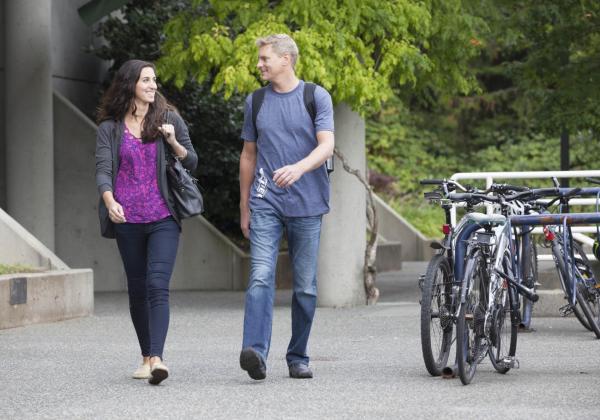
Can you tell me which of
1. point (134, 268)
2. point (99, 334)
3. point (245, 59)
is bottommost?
point (99, 334)

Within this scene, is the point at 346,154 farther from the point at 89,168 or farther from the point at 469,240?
the point at 469,240

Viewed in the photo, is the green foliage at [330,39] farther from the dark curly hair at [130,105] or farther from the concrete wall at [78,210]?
the dark curly hair at [130,105]

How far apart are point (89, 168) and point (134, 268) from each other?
30.1 ft

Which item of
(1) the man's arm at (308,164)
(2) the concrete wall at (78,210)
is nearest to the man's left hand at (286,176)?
(1) the man's arm at (308,164)

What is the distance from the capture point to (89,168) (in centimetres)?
1736

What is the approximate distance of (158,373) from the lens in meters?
7.94

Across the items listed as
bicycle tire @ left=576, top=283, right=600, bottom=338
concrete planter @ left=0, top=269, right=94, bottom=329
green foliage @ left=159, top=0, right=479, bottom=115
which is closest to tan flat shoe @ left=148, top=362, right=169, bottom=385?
bicycle tire @ left=576, top=283, right=600, bottom=338

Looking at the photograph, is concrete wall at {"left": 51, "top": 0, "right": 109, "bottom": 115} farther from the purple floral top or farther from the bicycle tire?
the purple floral top

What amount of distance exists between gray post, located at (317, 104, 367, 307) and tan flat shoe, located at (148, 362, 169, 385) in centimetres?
627

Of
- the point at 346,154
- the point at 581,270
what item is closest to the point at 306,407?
the point at 581,270

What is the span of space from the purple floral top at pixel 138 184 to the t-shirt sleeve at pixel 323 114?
962mm

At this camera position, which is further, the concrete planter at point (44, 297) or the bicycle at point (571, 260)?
the concrete planter at point (44, 297)

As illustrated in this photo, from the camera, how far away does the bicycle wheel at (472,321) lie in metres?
7.91

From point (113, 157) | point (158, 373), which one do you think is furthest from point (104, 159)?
point (158, 373)
